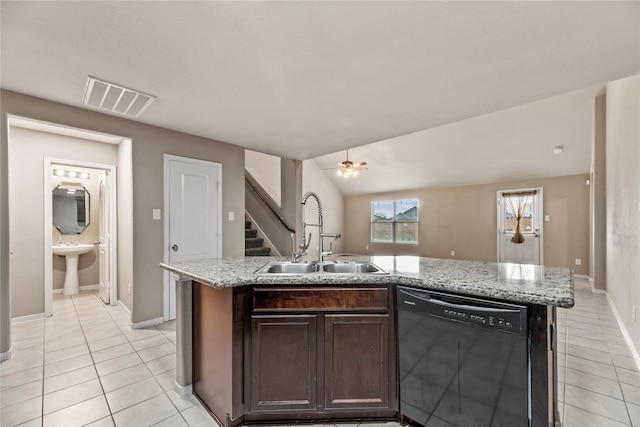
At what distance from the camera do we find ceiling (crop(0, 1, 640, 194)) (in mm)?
1562

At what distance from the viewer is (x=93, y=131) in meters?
2.95

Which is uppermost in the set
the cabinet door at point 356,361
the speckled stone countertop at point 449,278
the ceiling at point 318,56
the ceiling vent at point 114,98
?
the ceiling at point 318,56

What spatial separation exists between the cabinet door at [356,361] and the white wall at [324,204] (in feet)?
21.4

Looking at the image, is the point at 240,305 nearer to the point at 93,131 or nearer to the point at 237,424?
the point at 237,424

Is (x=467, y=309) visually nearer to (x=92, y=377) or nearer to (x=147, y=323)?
(x=92, y=377)

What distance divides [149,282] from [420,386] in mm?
3065

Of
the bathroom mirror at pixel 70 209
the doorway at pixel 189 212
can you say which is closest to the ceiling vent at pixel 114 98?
the doorway at pixel 189 212

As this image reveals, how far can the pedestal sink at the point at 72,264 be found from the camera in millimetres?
4414

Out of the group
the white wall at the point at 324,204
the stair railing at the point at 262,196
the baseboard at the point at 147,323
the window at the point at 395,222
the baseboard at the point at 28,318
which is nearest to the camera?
the baseboard at the point at 147,323

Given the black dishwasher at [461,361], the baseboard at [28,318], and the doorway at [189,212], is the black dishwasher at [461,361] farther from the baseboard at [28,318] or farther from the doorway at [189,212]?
the baseboard at [28,318]

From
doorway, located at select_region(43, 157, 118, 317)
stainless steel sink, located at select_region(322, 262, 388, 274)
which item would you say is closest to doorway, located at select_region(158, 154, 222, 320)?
doorway, located at select_region(43, 157, 118, 317)

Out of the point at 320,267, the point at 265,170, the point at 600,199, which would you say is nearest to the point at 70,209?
the point at 265,170

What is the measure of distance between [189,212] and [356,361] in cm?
286

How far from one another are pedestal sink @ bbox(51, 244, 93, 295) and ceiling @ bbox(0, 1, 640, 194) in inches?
105
